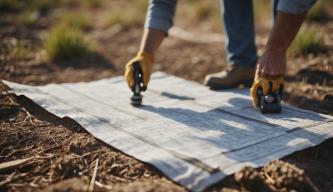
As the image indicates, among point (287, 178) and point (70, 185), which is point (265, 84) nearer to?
point (287, 178)

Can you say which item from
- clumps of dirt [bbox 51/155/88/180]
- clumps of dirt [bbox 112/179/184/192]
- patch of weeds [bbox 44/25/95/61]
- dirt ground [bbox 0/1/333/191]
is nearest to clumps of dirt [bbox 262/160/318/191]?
dirt ground [bbox 0/1/333/191]

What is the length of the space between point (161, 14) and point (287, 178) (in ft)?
4.07

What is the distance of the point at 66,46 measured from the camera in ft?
11.0

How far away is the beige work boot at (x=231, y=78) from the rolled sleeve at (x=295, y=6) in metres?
0.73

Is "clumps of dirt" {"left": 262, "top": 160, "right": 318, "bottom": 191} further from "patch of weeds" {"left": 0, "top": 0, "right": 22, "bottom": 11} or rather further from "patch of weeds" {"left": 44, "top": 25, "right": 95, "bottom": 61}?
"patch of weeds" {"left": 0, "top": 0, "right": 22, "bottom": 11}

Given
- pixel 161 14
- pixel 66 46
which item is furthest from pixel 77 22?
pixel 161 14

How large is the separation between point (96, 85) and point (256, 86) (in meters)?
1.09

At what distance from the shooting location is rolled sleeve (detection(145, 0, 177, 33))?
85.0 inches

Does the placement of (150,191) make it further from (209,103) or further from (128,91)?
(128,91)

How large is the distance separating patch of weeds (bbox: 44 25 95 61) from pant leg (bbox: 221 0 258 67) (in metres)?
1.50

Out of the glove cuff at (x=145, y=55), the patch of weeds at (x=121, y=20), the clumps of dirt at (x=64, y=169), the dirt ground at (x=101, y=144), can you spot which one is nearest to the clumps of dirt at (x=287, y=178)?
the dirt ground at (x=101, y=144)

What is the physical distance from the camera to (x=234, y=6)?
2.38m

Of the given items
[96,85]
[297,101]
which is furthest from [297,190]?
[96,85]

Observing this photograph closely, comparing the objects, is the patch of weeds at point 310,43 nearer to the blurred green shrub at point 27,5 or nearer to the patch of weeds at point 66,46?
the patch of weeds at point 66,46
